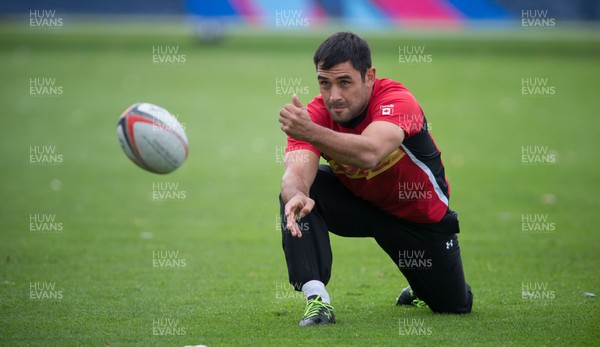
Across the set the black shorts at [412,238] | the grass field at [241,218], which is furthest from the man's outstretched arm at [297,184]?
the grass field at [241,218]

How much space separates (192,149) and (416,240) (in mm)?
10550

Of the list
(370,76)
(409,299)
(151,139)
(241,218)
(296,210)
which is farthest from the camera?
(241,218)

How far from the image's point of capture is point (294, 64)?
28609 mm

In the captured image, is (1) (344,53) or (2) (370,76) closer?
(1) (344,53)

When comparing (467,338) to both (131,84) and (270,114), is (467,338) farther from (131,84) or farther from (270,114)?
(131,84)

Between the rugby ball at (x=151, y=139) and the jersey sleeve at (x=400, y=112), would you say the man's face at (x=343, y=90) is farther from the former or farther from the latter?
the rugby ball at (x=151, y=139)

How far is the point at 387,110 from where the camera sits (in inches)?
244

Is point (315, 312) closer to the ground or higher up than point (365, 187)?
closer to the ground

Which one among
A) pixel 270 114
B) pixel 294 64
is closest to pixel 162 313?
pixel 270 114

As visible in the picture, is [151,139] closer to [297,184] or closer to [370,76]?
[297,184]

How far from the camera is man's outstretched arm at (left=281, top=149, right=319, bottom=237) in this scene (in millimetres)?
6043

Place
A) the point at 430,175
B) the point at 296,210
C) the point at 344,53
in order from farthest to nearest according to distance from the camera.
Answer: the point at 430,175 < the point at 344,53 < the point at 296,210

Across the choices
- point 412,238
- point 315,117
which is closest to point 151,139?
point 315,117

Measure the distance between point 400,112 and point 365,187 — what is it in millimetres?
812
